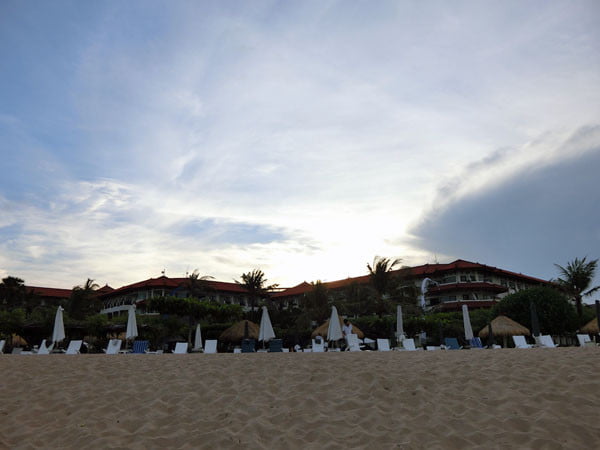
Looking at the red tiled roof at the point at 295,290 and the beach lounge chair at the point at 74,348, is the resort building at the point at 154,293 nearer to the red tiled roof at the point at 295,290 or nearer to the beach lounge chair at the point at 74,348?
the red tiled roof at the point at 295,290

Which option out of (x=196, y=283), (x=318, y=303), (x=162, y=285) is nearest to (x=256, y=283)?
(x=196, y=283)

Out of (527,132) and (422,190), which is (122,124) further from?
(527,132)

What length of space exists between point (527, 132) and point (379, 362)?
9.77m

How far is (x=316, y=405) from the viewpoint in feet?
29.8

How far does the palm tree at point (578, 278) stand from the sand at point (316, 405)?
3938cm

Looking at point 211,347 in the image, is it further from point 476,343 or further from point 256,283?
point 256,283

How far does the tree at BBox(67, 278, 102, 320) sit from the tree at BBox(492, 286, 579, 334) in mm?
42843

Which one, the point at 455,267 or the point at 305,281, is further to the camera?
the point at 305,281

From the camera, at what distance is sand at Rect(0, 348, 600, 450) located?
7367 millimetres

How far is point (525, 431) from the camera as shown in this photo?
7199mm

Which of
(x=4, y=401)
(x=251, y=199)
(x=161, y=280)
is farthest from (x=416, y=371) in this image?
(x=161, y=280)

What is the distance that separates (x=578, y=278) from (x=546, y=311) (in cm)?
1648

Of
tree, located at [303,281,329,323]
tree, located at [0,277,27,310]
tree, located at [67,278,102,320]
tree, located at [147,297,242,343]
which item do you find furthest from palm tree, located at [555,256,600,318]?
tree, located at [0,277,27,310]

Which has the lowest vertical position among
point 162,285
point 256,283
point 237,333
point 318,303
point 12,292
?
point 237,333
